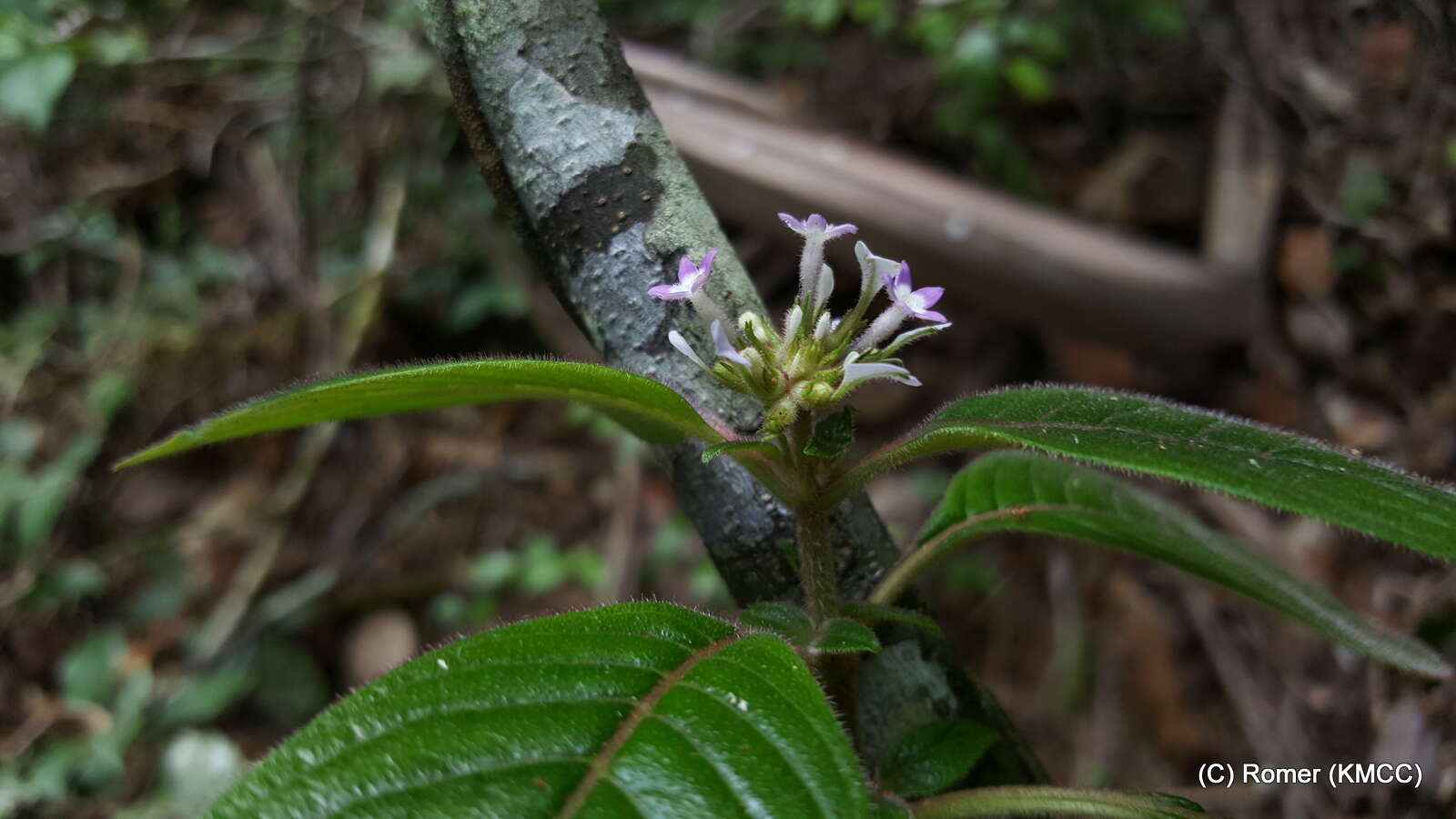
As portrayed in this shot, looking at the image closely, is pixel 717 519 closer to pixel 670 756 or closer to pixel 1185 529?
pixel 670 756

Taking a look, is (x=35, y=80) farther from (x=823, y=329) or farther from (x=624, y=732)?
(x=624, y=732)

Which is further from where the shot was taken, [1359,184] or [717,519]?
[1359,184]

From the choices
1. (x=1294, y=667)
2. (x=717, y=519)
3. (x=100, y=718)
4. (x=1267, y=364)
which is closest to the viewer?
(x=717, y=519)

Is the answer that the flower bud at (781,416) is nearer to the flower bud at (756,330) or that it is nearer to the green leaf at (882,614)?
the flower bud at (756,330)

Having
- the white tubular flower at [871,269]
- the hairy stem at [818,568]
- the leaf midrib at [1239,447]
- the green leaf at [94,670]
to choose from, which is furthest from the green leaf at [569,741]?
the green leaf at [94,670]

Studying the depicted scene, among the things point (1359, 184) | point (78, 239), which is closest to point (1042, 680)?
point (1359, 184)

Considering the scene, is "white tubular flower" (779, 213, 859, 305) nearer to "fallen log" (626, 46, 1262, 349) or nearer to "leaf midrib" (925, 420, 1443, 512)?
"leaf midrib" (925, 420, 1443, 512)

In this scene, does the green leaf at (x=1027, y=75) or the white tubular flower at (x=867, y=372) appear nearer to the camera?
the white tubular flower at (x=867, y=372)

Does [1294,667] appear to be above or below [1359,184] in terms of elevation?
below
